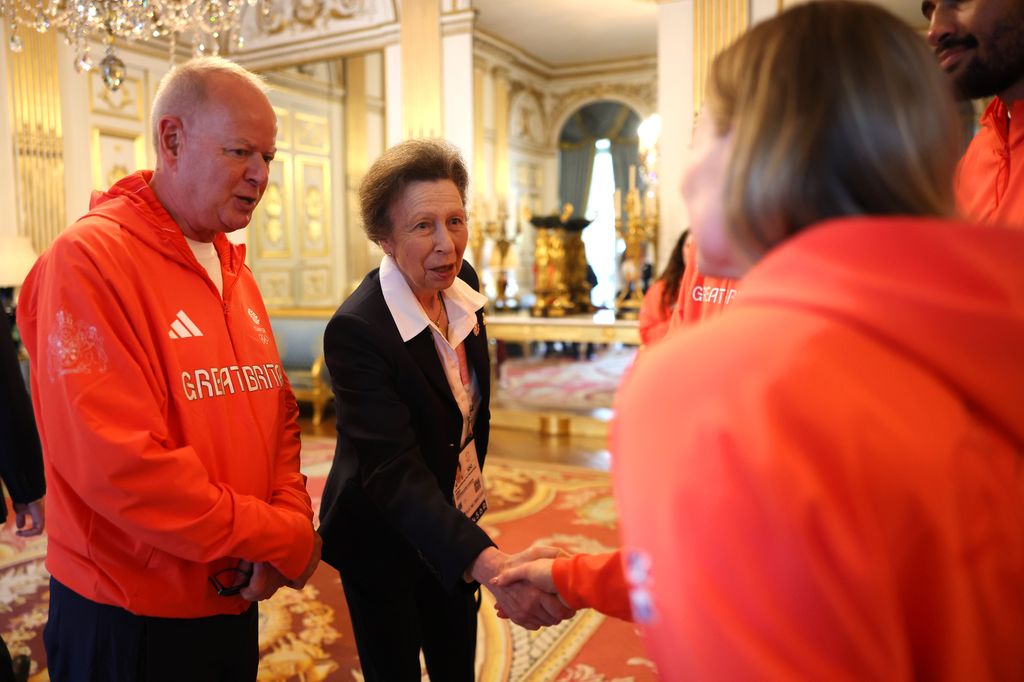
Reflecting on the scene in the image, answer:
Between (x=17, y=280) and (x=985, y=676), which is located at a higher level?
(x=17, y=280)

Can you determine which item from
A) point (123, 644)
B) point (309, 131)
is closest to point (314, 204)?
point (309, 131)


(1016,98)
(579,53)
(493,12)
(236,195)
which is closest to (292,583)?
(236,195)

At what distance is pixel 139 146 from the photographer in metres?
6.82

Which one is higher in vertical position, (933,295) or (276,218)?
(276,218)

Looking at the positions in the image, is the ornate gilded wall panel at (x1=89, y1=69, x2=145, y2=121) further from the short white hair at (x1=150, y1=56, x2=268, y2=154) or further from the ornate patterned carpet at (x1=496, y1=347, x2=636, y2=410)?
the short white hair at (x1=150, y1=56, x2=268, y2=154)

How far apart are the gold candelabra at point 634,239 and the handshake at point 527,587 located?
4.50 meters

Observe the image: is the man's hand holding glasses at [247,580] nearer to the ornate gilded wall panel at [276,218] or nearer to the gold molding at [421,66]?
the gold molding at [421,66]

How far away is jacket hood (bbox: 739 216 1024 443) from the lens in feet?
1.72

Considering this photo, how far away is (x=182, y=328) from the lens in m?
1.33

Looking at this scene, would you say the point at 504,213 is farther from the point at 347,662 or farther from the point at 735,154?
the point at 735,154

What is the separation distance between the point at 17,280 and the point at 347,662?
4.61 metres

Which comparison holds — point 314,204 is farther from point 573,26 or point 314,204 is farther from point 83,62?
point 83,62

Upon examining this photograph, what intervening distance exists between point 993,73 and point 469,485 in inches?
52.7

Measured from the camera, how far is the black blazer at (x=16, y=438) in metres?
2.00
